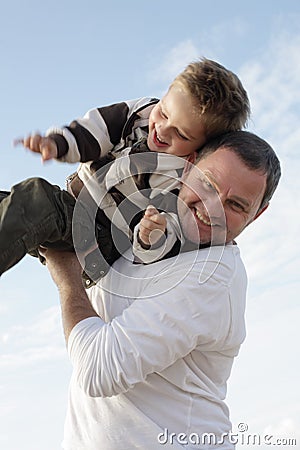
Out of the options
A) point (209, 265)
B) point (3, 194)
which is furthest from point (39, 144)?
point (209, 265)

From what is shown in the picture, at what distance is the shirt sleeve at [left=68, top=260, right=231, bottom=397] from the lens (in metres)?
3.57

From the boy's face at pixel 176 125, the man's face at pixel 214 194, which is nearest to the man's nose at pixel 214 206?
the man's face at pixel 214 194

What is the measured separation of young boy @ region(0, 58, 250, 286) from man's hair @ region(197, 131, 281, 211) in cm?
5

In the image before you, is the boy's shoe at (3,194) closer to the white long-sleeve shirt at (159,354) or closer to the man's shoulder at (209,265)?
the white long-sleeve shirt at (159,354)

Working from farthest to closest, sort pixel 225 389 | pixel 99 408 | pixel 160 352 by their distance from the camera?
pixel 225 389 → pixel 99 408 → pixel 160 352

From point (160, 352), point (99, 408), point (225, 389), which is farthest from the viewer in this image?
point (225, 389)

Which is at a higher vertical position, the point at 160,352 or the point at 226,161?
Result: the point at 226,161

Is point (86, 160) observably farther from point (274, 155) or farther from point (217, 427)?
point (217, 427)

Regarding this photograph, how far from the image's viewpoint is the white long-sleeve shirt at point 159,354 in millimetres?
3590

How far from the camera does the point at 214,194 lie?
3770 millimetres

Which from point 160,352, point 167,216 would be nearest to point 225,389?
point 160,352

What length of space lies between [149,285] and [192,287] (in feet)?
0.79

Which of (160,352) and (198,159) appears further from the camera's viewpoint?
(198,159)

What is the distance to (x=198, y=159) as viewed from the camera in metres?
3.87
